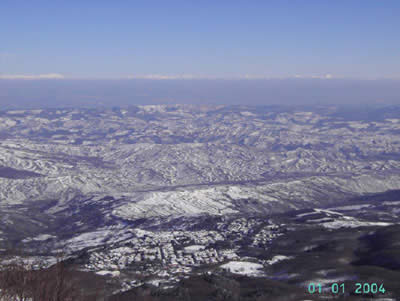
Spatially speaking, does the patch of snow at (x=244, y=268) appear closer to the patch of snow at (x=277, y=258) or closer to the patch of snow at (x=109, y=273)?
the patch of snow at (x=277, y=258)

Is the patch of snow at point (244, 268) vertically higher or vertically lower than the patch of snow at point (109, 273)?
higher

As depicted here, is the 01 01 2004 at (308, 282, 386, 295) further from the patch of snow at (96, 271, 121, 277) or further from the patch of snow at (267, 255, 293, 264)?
the patch of snow at (96, 271, 121, 277)

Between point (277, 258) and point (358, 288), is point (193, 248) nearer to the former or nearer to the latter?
point (277, 258)

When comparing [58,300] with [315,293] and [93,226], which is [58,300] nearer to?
[315,293]

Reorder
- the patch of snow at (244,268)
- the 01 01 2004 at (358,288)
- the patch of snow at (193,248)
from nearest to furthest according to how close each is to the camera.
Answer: the 01 01 2004 at (358,288) → the patch of snow at (244,268) → the patch of snow at (193,248)

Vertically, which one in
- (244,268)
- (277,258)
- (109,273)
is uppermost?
(244,268)

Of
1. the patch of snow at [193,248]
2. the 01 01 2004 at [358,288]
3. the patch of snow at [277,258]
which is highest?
the 01 01 2004 at [358,288]

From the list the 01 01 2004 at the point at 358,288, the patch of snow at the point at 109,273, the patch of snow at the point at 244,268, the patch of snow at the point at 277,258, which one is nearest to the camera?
the 01 01 2004 at the point at 358,288

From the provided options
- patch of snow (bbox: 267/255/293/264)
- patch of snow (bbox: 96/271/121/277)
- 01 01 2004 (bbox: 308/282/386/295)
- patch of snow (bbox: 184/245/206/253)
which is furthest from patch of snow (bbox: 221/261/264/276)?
patch of snow (bbox: 184/245/206/253)

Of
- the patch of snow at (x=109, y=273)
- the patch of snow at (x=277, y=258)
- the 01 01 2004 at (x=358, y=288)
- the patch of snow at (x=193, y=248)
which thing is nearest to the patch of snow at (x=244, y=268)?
the patch of snow at (x=277, y=258)

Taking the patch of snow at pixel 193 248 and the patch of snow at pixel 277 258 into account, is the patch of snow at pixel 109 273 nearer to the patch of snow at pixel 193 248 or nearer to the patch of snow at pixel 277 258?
the patch of snow at pixel 277 258

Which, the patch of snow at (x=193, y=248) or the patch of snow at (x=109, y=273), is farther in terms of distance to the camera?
the patch of snow at (x=193, y=248)

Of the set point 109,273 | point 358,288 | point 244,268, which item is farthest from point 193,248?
point 358,288

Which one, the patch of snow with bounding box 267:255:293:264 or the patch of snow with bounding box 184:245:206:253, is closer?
the patch of snow with bounding box 267:255:293:264
